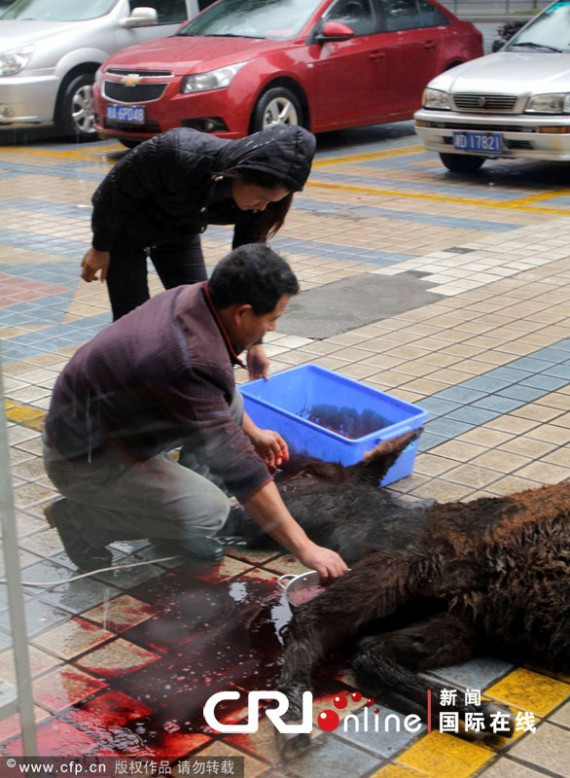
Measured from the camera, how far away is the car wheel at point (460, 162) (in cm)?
1102

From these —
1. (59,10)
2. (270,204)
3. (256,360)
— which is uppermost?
(59,10)

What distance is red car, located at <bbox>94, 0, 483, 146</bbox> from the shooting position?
33.2 feet

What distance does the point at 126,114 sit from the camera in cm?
1020

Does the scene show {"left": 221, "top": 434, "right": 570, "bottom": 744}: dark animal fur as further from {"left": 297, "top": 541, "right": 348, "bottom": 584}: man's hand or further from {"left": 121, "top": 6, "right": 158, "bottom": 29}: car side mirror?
{"left": 121, "top": 6, "right": 158, "bottom": 29}: car side mirror

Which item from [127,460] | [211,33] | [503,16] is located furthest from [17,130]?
[503,16]

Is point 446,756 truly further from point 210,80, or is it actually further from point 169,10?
point 169,10

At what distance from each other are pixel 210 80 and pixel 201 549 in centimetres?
750

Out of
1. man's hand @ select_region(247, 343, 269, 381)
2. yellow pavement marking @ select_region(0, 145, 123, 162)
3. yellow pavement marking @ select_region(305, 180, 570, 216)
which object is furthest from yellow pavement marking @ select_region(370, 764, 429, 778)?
yellow pavement marking @ select_region(0, 145, 123, 162)

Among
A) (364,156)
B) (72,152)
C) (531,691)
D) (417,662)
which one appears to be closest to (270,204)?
(417,662)

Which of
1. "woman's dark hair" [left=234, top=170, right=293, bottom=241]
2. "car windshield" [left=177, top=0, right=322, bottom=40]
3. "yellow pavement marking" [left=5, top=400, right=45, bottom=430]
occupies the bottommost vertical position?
"yellow pavement marking" [left=5, top=400, right=45, bottom=430]

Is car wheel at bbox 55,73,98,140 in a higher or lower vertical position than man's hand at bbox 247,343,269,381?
higher

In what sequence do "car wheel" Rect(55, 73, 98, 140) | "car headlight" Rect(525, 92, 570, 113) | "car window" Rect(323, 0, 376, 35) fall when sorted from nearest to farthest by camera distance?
"car headlight" Rect(525, 92, 570, 113)
"car window" Rect(323, 0, 376, 35)
"car wheel" Rect(55, 73, 98, 140)

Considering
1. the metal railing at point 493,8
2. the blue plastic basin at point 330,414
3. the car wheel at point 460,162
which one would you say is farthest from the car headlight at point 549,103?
the metal railing at point 493,8

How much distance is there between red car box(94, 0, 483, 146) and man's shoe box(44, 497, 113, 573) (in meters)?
6.63
